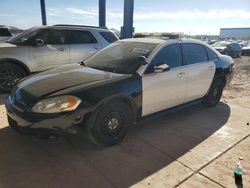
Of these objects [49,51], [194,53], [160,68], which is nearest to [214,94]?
[194,53]

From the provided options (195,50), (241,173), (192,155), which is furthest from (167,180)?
(195,50)

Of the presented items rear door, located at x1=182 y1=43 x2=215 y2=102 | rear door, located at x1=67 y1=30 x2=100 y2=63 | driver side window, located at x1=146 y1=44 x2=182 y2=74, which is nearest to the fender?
driver side window, located at x1=146 y1=44 x2=182 y2=74

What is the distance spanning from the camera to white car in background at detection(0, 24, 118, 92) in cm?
618

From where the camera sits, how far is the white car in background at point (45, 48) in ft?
20.3

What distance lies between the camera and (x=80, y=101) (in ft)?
10.3

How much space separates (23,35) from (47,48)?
689mm

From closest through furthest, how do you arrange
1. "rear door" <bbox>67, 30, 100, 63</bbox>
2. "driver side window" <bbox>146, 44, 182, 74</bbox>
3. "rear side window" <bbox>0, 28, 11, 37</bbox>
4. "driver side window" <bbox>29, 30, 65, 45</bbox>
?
1. "driver side window" <bbox>146, 44, 182, 74</bbox>
2. "driver side window" <bbox>29, 30, 65, 45</bbox>
3. "rear door" <bbox>67, 30, 100, 63</bbox>
4. "rear side window" <bbox>0, 28, 11, 37</bbox>

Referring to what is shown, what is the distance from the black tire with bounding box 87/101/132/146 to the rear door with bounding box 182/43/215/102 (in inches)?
62.3

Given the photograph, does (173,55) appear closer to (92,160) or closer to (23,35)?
(92,160)

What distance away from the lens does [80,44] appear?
24.4 ft

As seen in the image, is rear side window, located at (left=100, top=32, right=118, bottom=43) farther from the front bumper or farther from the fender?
the front bumper

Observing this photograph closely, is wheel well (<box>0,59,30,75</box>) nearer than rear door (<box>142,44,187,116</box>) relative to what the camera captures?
No

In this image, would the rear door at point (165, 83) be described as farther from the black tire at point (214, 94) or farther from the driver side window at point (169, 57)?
the black tire at point (214, 94)

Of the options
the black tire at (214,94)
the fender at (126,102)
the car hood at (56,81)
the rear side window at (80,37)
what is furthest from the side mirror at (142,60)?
the rear side window at (80,37)
